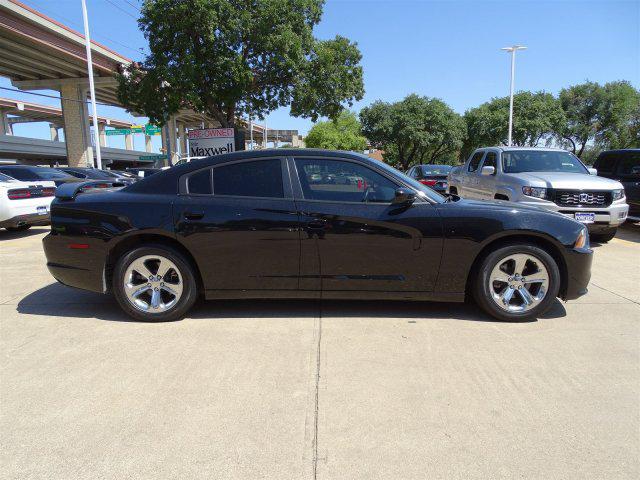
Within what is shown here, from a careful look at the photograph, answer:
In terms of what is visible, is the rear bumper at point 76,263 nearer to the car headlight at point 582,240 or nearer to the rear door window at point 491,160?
the car headlight at point 582,240

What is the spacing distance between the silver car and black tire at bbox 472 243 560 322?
2464 mm

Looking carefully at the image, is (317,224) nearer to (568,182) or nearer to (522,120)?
(568,182)

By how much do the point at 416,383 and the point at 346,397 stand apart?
516mm

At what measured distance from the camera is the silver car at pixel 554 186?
7105mm

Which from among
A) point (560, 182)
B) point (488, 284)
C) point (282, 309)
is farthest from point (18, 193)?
point (560, 182)

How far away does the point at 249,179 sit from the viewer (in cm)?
411

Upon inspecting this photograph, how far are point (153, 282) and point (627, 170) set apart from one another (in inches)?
414

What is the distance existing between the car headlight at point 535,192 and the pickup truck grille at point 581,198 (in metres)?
0.17

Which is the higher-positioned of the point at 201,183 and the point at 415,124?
the point at 415,124

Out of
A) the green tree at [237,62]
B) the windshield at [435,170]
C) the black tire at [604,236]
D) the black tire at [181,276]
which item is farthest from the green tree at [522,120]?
the black tire at [181,276]

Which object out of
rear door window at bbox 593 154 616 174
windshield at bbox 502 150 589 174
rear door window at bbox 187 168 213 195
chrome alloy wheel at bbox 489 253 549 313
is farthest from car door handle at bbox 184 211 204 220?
rear door window at bbox 593 154 616 174

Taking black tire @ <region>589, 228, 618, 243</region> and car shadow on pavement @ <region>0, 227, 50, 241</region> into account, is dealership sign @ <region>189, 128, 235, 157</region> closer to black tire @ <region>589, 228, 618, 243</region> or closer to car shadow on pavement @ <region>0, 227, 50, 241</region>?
car shadow on pavement @ <region>0, 227, 50, 241</region>

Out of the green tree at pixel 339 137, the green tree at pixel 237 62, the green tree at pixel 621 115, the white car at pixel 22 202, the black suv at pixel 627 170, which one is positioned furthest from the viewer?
the green tree at pixel 339 137

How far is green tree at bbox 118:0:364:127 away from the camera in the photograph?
18594 mm
